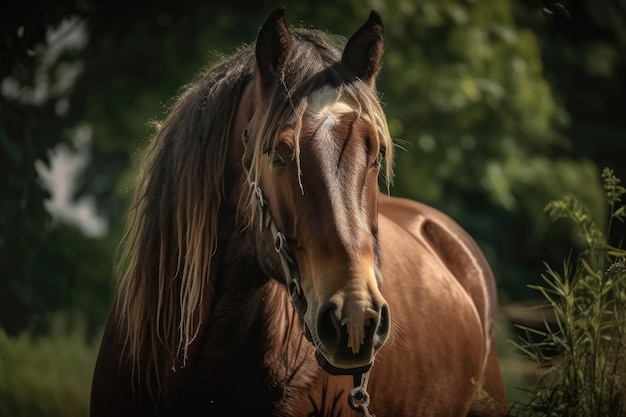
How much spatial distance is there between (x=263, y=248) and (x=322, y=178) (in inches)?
16.1

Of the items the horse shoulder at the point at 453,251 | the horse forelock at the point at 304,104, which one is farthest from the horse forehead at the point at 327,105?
the horse shoulder at the point at 453,251

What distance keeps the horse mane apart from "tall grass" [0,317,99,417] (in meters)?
3.06

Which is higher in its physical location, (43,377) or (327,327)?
(327,327)

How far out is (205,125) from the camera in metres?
3.19

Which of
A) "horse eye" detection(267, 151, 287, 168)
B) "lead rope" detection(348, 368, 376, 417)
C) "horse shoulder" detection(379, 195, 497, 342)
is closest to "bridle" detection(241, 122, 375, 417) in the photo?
"lead rope" detection(348, 368, 376, 417)

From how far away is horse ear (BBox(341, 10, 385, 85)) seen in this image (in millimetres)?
3061

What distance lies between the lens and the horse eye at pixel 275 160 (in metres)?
2.82

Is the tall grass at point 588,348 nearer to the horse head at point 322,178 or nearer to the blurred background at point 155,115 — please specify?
the horse head at point 322,178

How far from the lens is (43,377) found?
23.3ft

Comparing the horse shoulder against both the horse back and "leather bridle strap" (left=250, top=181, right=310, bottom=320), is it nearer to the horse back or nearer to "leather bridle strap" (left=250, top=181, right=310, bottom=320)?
the horse back

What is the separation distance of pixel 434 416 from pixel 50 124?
5900mm

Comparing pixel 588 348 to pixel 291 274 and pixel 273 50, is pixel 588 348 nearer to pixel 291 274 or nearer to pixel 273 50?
pixel 291 274

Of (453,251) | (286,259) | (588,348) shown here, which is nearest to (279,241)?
(286,259)

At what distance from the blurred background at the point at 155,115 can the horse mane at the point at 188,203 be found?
2.97 m
